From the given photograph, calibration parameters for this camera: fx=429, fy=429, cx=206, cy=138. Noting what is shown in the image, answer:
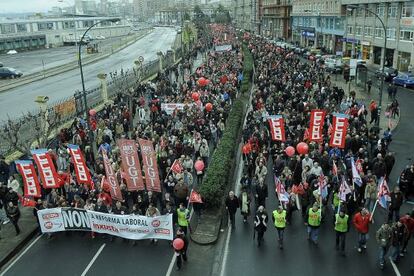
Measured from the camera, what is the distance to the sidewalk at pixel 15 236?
13197 mm

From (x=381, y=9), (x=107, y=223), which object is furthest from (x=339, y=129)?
(x=381, y=9)

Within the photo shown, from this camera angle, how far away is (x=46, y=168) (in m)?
14.9

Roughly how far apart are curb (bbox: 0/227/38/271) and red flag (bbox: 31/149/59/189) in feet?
5.29

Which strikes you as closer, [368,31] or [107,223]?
[107,223]

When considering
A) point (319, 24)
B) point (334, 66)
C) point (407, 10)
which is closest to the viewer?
point (407, 10)

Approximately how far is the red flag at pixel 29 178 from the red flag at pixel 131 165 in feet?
10.0

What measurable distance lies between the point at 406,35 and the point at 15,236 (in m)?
45.1

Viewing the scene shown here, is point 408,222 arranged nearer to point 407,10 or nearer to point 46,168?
point 46,168

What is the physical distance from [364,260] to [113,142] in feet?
46.0

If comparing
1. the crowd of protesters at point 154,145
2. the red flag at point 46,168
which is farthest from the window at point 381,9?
the red flag at point 46,168

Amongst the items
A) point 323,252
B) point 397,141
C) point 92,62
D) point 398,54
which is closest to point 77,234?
point 323,252

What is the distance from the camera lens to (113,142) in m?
22.1

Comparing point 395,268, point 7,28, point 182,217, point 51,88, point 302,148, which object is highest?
point 7,28

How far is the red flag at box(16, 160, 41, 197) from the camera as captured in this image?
14734 millimetres
